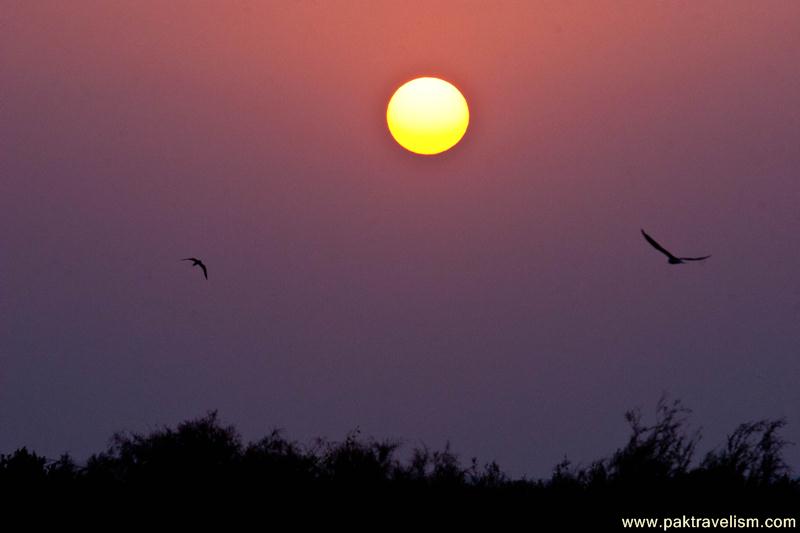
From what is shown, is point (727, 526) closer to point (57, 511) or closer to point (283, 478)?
point (283, 478)

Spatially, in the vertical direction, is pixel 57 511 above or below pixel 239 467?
below

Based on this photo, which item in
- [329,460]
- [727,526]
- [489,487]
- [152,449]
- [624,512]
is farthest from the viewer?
[152,449]

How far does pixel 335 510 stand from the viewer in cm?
3403

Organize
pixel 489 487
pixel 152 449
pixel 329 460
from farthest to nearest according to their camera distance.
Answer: pixel 152 449 < pixel 329 460 < pixel 489 487

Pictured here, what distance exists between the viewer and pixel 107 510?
33.0 meters

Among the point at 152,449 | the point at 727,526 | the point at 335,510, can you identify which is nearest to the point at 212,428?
the point at 152,449

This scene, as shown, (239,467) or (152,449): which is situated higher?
(152,449)

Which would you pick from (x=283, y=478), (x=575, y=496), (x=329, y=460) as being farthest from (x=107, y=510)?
(x=575, y=496)

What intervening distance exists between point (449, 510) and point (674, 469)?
17.7 feet

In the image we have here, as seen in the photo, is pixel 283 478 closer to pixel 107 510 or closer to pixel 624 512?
pixel 107 510

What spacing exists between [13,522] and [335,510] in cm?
730

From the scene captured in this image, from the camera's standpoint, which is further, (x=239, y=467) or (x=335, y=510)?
(x=239, y=467)

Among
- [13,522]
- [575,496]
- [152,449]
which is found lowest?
[13,522]

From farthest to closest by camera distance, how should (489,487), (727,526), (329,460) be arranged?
(329,460) → (489,487) → (727,526)
